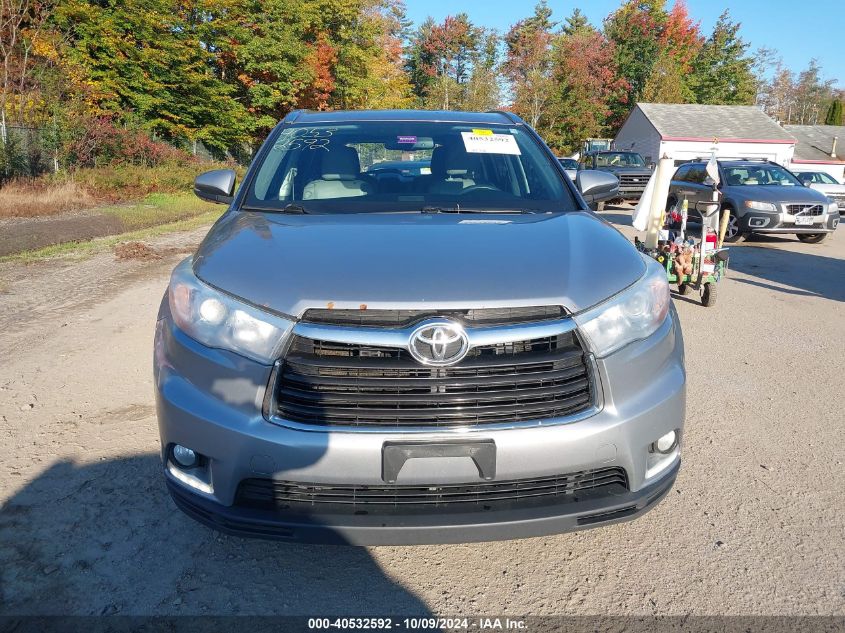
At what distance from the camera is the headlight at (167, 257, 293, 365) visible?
6.82 ft

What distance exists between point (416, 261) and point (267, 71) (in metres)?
32.3

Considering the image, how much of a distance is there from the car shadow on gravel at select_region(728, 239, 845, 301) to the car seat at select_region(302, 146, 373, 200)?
6.73 m

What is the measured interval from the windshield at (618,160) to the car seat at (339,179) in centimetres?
1879

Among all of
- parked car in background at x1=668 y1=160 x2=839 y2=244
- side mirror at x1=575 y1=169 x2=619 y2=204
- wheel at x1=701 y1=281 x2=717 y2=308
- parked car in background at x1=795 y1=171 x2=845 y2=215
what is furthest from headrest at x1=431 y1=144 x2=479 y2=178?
parked car in background at x1=795 y1=171 x2=845 y2=215

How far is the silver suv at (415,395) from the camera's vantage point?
6.65 ft

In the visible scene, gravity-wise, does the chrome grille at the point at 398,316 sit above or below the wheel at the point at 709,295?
above

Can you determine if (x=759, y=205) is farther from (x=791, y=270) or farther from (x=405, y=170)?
(x=405, y=170)

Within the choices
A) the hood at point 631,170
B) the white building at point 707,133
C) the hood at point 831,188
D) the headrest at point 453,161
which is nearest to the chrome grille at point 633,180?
the hood at point 631,170

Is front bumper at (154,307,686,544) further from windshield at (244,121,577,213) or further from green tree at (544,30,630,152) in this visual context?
green tree at (544,30,630,152)

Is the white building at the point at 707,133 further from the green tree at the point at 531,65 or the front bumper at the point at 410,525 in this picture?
the front bumper at the point at 410,525

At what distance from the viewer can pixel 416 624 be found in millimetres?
2209

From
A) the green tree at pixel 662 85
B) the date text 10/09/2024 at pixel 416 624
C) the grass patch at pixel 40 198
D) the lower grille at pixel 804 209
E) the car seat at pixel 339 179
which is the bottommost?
the grass patch at pixel 40 198

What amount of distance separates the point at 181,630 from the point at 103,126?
20342 millimetres

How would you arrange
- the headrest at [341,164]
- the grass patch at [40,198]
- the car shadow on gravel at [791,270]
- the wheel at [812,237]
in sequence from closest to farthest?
the headrest at [341,164], the car shadow on gravel at [791,270], the wheel at [812,237], the grass patch at [40,198]
